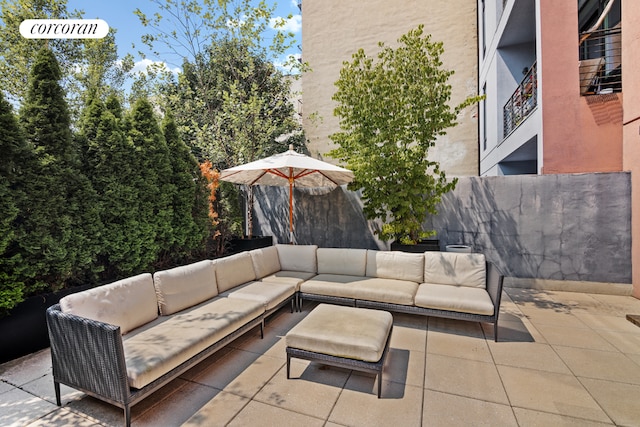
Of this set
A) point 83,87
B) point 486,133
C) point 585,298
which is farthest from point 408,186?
point 83,87

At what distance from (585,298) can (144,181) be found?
7.67 m

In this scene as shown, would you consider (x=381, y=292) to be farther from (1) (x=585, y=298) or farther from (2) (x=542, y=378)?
(1) (x=585, y=298)

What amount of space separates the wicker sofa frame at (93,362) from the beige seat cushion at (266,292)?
1.32 m

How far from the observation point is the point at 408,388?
2758 mm

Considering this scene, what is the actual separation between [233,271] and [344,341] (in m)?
2.28

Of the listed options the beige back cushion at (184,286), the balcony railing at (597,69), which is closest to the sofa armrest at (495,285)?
the beige back cushion at (184,286)

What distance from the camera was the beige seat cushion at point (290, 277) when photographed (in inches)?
187

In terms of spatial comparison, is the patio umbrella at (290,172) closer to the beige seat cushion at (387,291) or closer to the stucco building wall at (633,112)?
the beige seat cushion at (387,291)

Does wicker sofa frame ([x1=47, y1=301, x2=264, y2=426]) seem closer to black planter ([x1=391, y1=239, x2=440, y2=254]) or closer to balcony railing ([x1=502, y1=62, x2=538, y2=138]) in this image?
black planter ([x1=391, y1=239, x2=440, y2=254])

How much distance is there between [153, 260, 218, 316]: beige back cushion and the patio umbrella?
2.06 meters

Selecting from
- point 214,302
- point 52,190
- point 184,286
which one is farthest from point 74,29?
point 214,302

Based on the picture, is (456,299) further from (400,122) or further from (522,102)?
(522,102)

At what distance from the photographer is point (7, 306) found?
3.22m

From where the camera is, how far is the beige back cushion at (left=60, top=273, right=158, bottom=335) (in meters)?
2.63
